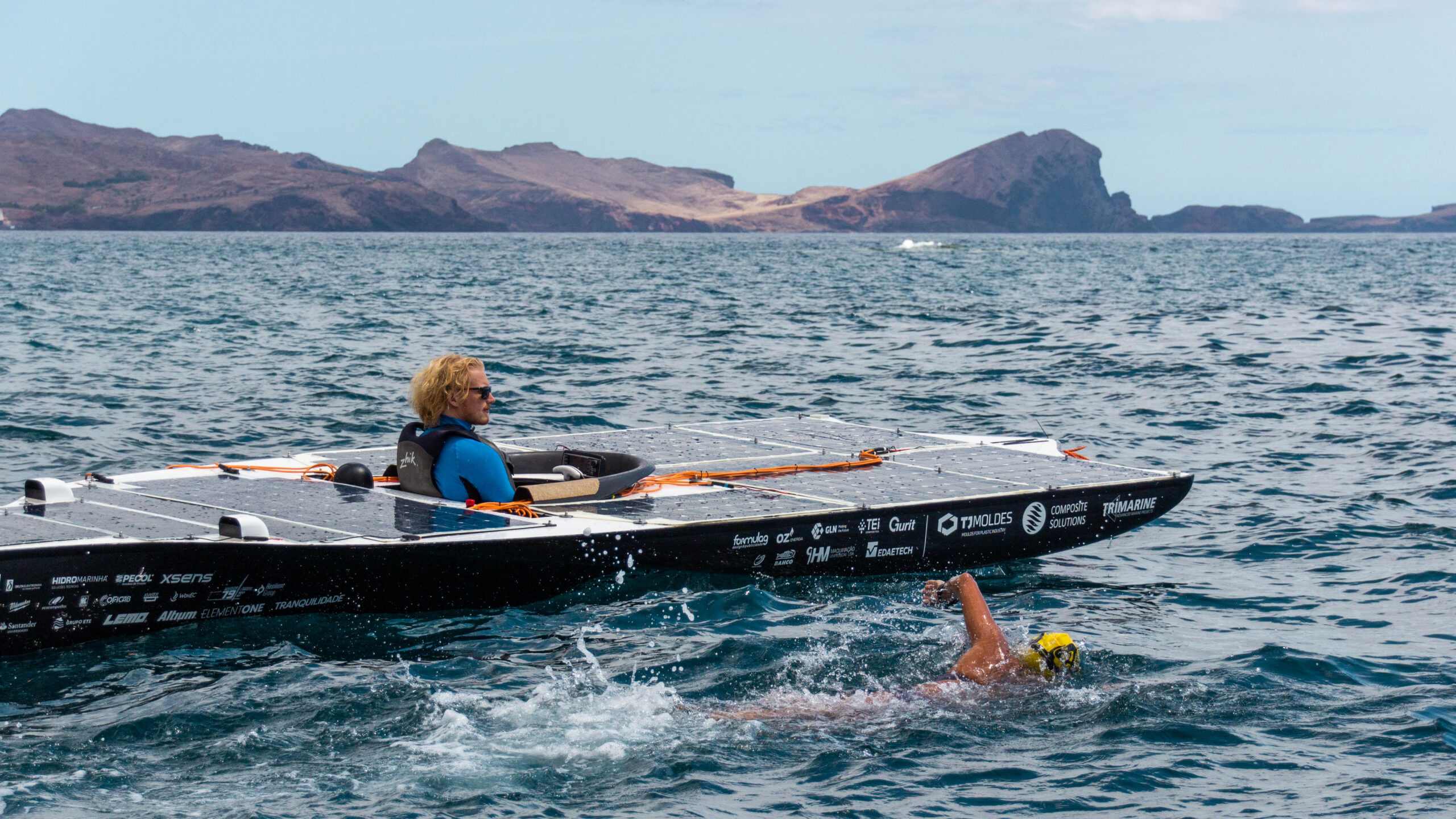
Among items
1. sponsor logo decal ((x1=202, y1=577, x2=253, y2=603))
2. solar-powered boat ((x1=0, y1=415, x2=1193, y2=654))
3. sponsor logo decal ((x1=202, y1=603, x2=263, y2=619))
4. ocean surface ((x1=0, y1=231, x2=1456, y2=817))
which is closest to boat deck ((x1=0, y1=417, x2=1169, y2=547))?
solar-powered boat ((x1=0, y1=415, x2=1193, y2=654))

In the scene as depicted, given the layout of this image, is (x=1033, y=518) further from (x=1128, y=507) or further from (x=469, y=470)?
(x=469, y=470)

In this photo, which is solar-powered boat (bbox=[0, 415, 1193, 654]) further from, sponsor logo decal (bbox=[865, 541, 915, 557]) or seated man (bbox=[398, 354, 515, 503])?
seated man (bbox=[398, 354, 515, 503])

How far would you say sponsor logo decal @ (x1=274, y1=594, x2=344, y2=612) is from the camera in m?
8.27

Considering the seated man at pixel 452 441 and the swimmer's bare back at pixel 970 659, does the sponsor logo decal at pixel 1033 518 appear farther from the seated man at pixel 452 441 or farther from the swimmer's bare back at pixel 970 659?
the seated man at pixel 452 441

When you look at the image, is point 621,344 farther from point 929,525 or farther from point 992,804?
point 992,804

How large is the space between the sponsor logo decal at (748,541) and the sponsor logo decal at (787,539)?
0.12 metres

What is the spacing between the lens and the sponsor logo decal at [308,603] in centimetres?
827

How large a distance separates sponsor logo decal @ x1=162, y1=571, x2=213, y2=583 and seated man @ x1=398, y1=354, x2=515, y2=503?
1.94 meters

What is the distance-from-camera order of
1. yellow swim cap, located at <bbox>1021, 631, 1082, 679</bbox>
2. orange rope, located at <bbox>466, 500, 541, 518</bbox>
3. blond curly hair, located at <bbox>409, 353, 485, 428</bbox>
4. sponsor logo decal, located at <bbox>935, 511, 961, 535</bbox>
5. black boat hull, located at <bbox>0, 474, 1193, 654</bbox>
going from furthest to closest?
sponsor logo decal, located at <bbox>935, 511, 961, 535</bbox>
orange rope, located at <bbox>466, 500, 541, 518</bbox>
blond curly hair, located at <bbox>409, 353, 485, 428</bbox>
black boat hull, located at <bbox>0, 474, 1193, 654</bbox>
yellow swim cap, located at <bbox>1021, 631, 1082, 679</bbox>

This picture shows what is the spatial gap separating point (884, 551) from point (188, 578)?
5.06 metres

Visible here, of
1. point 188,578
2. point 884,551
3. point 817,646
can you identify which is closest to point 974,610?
point 817,646

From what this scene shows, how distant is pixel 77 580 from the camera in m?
7.57

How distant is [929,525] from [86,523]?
6076mm

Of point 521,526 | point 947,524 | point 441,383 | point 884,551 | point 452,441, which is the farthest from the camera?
point 947,524
